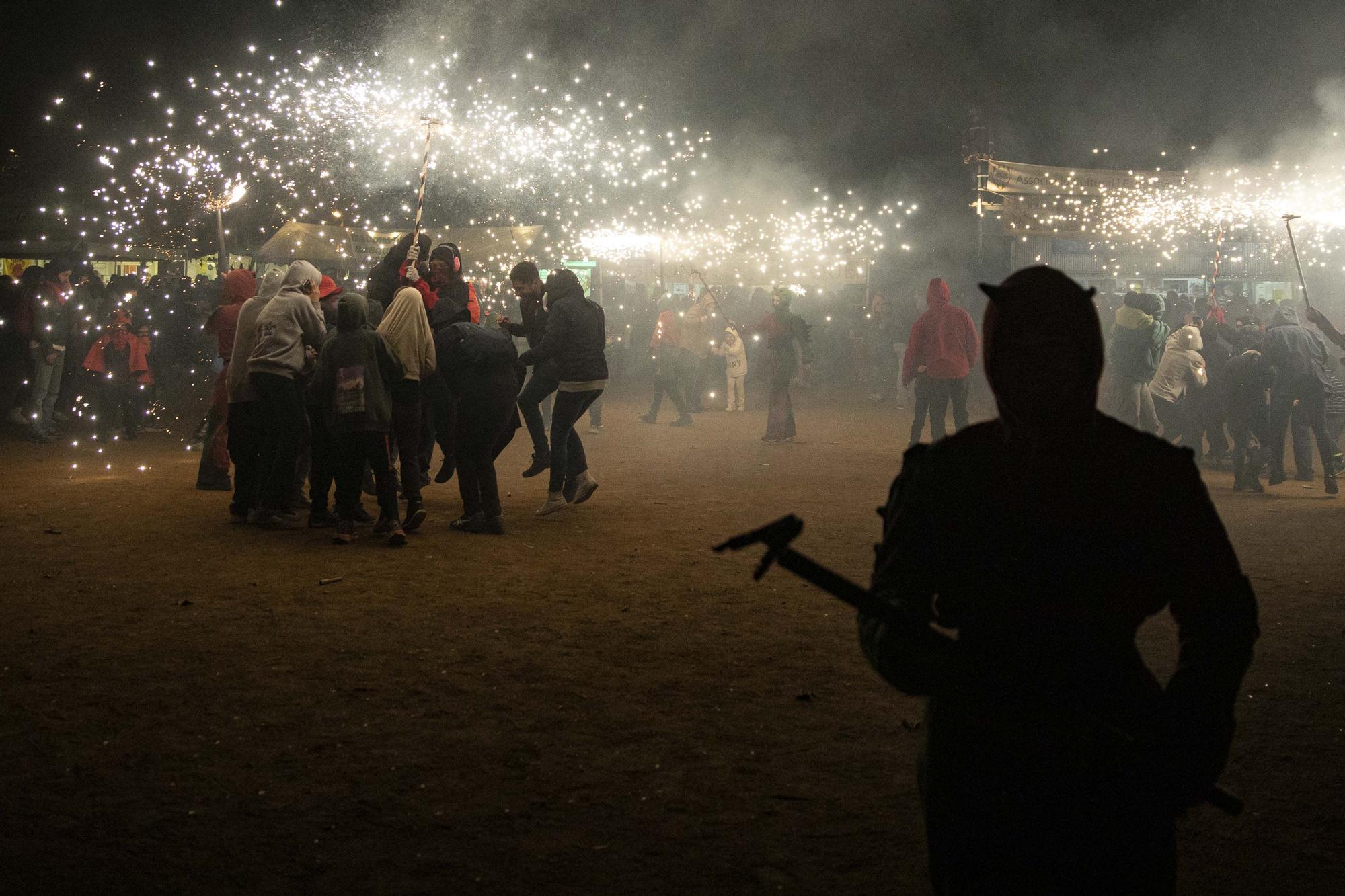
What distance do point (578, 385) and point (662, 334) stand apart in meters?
8.65

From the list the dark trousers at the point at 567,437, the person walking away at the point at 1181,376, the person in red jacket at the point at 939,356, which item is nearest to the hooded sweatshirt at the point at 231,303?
the dark trousers at the point at 567,437

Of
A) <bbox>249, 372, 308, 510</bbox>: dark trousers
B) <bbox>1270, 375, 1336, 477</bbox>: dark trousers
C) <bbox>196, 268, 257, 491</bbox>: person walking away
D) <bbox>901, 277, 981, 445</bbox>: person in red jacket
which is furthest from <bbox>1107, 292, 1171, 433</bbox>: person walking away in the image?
<bbox>196, 268, 257, 491</bbox>: person walking away

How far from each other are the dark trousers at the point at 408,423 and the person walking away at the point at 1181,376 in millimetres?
8980

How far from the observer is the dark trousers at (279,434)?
27.3 feet

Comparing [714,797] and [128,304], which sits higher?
[128,304]

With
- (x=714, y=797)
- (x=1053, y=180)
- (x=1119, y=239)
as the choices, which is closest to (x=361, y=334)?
(x=714, y=797)

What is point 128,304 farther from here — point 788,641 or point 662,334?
point 788,641

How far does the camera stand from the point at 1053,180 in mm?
22781

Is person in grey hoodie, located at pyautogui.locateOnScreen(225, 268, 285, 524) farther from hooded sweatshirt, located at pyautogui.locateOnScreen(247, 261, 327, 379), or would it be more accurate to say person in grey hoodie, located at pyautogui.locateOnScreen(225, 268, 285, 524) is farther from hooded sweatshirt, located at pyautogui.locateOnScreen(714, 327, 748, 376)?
hooded sweatshirt, located at pyautogui.locateOnScreen(714, 327, 748, 376)

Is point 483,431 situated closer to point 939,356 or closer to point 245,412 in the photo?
point 245,412

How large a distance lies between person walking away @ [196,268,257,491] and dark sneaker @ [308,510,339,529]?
1.60 meters

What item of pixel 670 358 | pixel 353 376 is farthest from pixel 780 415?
pixel 353 376

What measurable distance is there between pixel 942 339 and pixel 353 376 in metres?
7.09

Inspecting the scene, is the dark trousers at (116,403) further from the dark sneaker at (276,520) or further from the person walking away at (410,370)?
the person walking away at (410,370)
